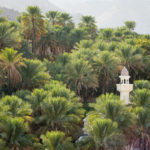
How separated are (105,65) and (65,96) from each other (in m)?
16.2

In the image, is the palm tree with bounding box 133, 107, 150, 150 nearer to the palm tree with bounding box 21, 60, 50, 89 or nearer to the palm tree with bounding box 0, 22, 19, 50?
the palm tree with bounding box 21, 60, 50, 89

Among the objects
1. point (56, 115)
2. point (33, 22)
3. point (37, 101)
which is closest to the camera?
point (56, 115)

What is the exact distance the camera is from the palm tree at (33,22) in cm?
4458

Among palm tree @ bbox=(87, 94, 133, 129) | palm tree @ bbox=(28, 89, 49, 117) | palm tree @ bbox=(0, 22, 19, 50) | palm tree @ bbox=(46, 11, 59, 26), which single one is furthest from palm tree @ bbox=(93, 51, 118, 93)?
palm tree @ bbox=(46, 11, 59, 26)

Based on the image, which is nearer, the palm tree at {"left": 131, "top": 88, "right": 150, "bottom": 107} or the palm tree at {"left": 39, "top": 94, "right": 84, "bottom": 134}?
the palm tree at {"left": 39, "top": 94, "right": 84, "bottom": 134}

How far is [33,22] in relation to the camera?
45.3 m

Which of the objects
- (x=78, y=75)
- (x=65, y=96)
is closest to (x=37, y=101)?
(x=65, y=96)

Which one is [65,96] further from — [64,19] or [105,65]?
[64,19]

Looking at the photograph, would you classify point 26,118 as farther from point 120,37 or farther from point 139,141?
point 120,37

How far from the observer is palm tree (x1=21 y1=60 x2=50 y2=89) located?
3231 centimetres

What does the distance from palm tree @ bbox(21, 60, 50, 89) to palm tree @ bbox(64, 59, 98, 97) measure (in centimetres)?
514

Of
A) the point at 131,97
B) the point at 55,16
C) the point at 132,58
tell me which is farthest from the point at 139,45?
the point at 55,16

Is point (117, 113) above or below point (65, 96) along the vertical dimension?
below

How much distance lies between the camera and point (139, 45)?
48.0 meters
